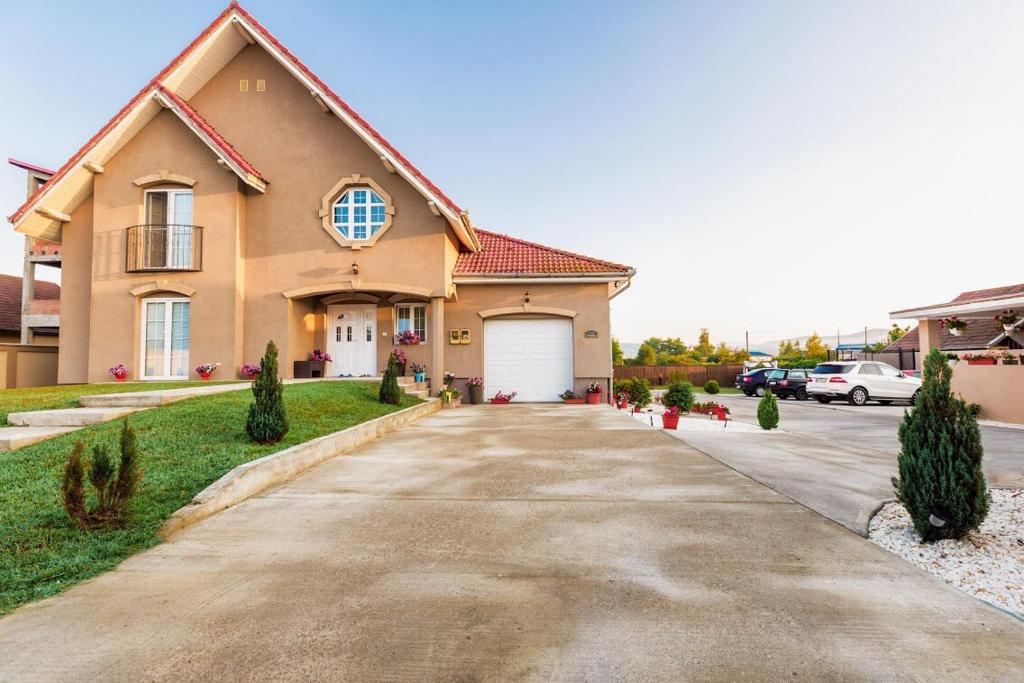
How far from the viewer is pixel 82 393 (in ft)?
29.8

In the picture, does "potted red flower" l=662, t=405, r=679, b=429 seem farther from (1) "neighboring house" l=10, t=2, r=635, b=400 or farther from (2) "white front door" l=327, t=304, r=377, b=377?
(2) "white front door" l=327, t=304, r=377, b=377

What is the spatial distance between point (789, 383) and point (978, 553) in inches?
825

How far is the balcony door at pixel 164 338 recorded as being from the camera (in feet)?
41.2

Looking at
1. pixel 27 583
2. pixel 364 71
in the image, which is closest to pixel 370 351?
pixel 364 71

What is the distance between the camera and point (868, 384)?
18.3 m

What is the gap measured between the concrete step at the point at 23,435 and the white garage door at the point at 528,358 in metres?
9.68

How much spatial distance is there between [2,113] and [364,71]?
9.87m

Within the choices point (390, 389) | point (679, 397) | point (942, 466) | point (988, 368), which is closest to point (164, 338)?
point (390, 389)

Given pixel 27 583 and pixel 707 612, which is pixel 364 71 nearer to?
pixel 27 583

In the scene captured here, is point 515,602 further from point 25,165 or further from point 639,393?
point 25,165

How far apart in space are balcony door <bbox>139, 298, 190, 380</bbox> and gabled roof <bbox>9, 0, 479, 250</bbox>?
334 centimetres

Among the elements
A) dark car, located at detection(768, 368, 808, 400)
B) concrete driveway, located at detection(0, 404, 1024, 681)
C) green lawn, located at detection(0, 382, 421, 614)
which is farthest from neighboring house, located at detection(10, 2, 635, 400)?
dark car, located at detection(768, 368, 808, 400)

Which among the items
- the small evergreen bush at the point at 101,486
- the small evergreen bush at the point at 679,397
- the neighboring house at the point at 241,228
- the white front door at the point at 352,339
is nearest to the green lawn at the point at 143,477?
the small evergreen bush at the point at 101,486

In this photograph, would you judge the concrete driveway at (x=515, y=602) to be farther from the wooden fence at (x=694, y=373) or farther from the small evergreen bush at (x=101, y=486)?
the wooden fence at (x=694, y=373)
